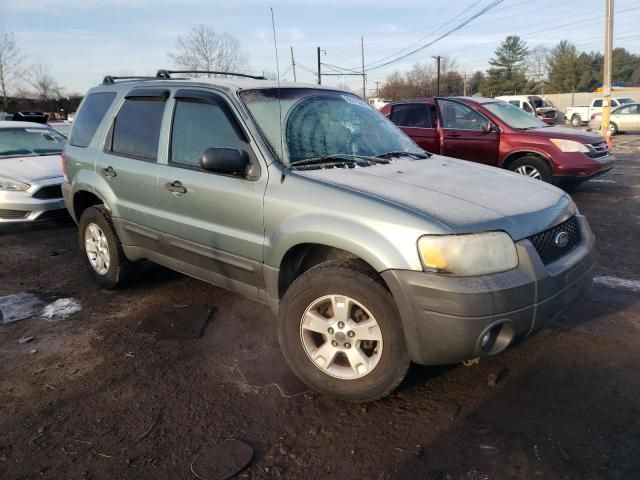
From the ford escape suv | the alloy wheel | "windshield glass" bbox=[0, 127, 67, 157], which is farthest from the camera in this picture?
"windshield glass" bbox=[0, 127, 67, 157]

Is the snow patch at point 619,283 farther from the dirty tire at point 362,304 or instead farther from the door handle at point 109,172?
the door handle at point 109,172

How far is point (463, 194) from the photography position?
9.39 feet

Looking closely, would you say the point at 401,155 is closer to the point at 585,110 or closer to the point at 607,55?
the point at 607,55

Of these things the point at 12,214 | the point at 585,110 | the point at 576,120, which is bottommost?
the point at 12,214

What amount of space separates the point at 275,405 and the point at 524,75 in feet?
260

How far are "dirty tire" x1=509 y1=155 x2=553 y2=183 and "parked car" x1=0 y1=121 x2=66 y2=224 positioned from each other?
707 centimetres

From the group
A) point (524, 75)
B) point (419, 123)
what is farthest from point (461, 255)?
point (524, 75)

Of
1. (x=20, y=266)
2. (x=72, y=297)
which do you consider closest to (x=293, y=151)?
(x=72, y=297)

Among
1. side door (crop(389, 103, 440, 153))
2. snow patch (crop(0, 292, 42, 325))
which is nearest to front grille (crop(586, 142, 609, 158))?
side door (crop(389, 103, 440, 153))

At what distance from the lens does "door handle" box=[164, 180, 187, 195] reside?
3.58 metres

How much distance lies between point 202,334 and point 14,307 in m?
1.96

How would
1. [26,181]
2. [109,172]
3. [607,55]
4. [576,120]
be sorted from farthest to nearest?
[576,120] < [607,55] < [26,181] < [109,172]

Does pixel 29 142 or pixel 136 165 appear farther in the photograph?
pixel 29 142

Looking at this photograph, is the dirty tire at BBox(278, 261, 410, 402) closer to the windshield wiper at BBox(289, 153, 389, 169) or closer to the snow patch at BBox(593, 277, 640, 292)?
the windshield wiper at BBox(289, 153, 389, 169)
